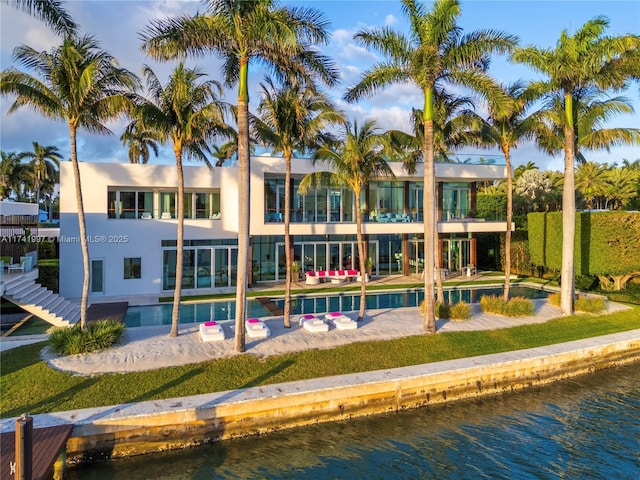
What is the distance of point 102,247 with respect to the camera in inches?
825

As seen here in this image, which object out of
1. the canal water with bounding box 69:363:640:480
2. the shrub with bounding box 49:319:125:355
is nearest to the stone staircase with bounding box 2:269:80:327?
the shrub with bounding box 49:319:125:355

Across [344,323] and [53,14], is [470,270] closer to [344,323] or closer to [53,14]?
[344,323]

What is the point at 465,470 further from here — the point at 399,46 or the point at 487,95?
the point at 399,46

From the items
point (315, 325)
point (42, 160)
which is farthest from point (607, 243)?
point (42, 160)

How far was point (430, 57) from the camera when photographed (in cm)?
1319

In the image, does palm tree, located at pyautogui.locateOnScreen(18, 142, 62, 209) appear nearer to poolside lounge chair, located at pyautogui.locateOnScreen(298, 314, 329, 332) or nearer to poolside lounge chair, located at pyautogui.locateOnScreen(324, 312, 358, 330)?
poolside lounge chair, located at pyautogui.locateOnScreen(298, 314, 329, 332)

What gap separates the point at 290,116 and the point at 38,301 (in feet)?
36.4

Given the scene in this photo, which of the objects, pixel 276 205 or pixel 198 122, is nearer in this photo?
pixel 198 122

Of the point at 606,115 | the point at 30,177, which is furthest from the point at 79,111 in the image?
the point at 30,177

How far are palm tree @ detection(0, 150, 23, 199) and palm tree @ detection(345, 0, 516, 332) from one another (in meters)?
50.2

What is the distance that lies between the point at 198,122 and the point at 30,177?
160ft

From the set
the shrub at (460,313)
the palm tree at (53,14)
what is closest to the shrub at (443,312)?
the shrub at (460,313)

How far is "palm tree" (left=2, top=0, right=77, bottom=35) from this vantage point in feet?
37.0

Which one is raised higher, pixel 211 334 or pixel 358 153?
pixel 358 153
